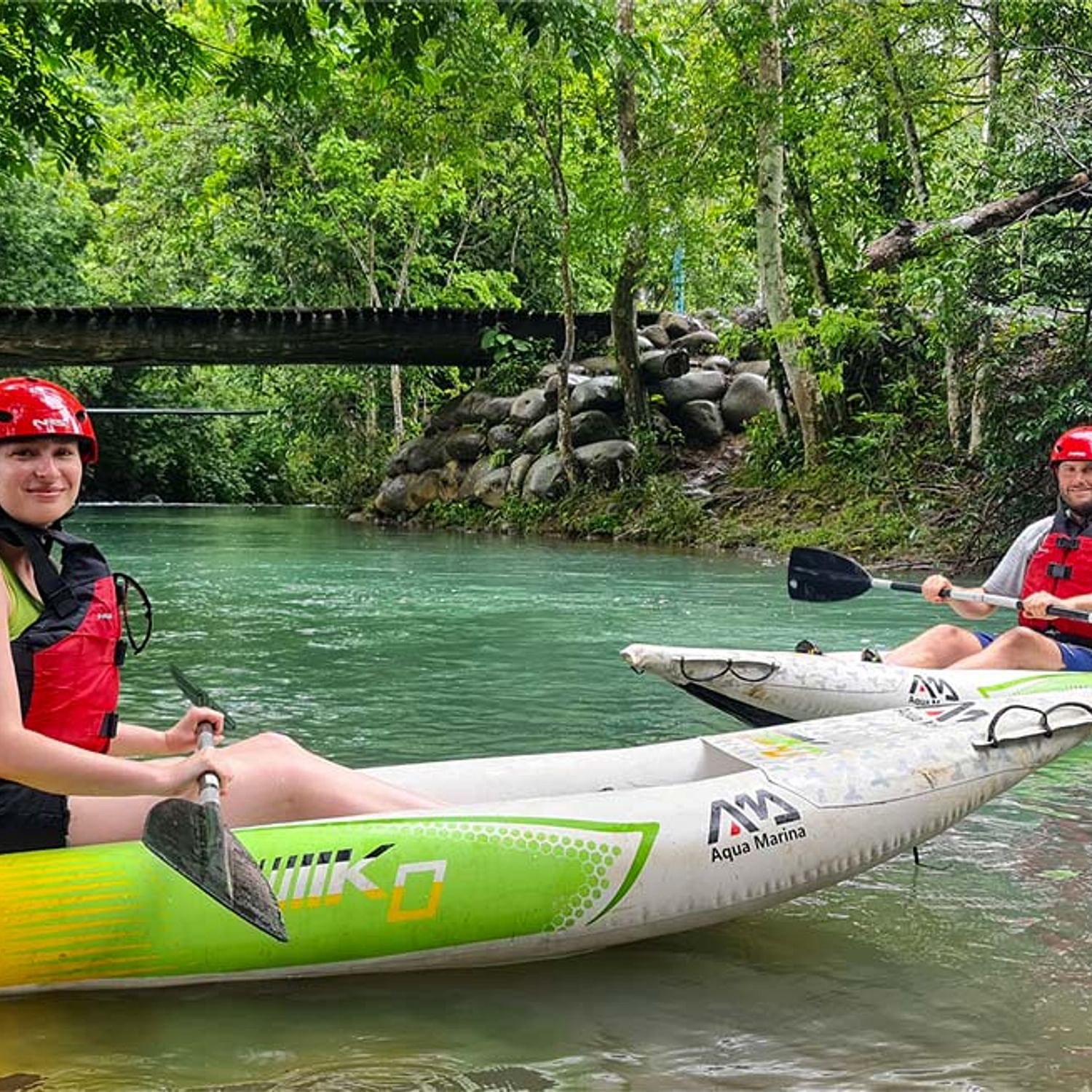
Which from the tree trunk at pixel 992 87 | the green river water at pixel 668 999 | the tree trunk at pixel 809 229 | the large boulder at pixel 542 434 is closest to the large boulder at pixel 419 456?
the large boulder at pixel 542 434

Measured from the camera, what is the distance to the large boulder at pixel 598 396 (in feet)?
57.9

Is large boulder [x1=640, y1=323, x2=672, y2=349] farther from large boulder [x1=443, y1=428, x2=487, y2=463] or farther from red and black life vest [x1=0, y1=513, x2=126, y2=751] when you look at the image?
red and black life vest [x1=0, y1=513, x2=126, y2=751]

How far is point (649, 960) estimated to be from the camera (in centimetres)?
288

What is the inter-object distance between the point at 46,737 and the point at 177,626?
249 inches

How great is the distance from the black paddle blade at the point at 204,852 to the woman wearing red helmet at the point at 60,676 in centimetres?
11

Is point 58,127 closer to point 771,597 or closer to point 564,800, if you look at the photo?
point 771,597

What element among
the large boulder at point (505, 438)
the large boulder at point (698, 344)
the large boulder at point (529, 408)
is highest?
the large boulder at point (698, 344)

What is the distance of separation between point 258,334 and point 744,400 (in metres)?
6.72

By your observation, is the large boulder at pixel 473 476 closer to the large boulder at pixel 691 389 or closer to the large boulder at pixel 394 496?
the large boulder at pixel 394 496

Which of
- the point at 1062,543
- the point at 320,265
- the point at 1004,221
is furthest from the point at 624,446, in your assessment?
the point at 1062,543

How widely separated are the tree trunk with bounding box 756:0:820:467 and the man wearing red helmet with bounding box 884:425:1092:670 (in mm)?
8314

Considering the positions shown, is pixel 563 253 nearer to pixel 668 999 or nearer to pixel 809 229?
pixel 809 229

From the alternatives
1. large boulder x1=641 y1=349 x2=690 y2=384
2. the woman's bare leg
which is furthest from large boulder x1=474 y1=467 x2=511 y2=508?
the woman's bare leg

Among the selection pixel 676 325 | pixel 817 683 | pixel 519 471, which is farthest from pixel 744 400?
pixel 817 683
